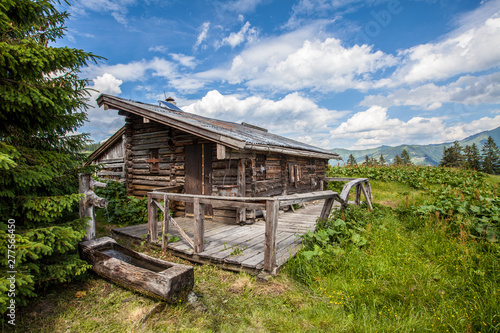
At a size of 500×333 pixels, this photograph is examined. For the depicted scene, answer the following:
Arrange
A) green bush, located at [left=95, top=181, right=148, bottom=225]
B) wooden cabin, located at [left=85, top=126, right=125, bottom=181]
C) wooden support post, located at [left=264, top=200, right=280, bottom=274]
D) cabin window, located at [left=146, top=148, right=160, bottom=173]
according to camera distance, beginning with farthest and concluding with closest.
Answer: wooden cabin, located at [left=85, top=126, right=125, bottom=181]
cabin window, located at [left=146, top=148, right=160, bottom=173]
green bush, located at [left=95, top=181, right=148, bottom=225]
wooden support post, located at [left=264, top=200, right=280, bottom=274]

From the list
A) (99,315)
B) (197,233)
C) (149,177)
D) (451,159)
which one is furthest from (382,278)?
(451,159)

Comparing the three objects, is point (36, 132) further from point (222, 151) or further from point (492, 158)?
point (492, 158)

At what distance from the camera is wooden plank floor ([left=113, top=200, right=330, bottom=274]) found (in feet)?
14.7

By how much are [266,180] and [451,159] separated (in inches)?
1754

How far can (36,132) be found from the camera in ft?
12.0

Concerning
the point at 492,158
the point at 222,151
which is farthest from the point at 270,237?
the point at 492,158

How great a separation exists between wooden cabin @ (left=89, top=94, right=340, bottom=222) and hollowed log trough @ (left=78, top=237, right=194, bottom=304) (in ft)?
10.7

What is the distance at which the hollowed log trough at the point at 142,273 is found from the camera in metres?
3.25

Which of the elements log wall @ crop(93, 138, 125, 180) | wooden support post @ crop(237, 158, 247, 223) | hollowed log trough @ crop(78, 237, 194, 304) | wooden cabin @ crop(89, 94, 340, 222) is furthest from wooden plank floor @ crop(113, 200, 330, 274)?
log wall @ crop(93, 138, 125, 180)

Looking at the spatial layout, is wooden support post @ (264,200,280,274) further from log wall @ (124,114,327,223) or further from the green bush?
the green bush

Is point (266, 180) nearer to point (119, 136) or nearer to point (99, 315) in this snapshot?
point (99, 315)

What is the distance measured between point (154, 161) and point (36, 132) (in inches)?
220

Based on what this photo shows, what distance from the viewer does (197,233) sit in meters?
4.86

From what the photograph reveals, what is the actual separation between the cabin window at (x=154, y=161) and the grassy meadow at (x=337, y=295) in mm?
5500
